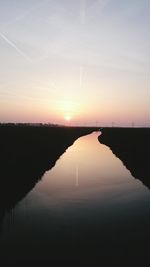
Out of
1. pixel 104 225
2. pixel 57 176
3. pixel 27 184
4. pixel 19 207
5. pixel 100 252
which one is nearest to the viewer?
pixel 100 252

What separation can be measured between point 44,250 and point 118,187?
14424 mm

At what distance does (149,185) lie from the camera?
25359 millimetres

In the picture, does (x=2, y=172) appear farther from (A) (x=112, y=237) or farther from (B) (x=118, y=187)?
(A) (x=112, y=237)

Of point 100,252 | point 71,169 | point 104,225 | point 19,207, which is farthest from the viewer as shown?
A: point 71,169

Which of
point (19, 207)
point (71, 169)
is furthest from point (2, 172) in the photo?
point (71, 169)

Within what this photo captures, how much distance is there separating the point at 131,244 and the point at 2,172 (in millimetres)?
15906

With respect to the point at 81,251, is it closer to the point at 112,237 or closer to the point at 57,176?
the point at 112,237

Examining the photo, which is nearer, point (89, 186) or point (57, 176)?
point (89, 186)

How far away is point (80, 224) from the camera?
15.4 meters

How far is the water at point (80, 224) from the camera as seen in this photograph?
12078mm

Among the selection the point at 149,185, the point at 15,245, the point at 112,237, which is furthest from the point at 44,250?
the point at 149,185

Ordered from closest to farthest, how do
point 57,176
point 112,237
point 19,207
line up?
point 112,237
point 19,207
point 57,176

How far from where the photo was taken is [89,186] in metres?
26.2

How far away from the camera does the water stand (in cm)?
1208
